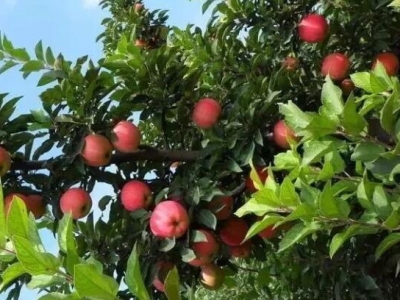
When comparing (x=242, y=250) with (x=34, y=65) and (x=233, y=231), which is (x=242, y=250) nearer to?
(x=233, y=231)

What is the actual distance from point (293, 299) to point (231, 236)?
1.16 meters

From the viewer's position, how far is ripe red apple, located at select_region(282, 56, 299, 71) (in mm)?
3549

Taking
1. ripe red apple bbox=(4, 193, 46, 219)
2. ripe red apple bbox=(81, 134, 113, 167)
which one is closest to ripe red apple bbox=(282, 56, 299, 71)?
ripe red apple bbox=(81, 134, 113, 167)

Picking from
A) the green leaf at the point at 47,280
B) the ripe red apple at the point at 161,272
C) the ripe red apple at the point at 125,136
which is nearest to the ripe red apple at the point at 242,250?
the ripe red apple at the point at 161,272

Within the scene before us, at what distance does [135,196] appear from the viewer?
2844 millimetres

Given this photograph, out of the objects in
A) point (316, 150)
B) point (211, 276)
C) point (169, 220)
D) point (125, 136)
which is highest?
point (316, 150)

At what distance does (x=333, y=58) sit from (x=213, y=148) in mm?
846

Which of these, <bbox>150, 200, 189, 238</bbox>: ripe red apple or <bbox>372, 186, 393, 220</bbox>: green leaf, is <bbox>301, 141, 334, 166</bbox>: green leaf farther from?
<bbox>150, 200, 189, 238</bbox>: ripe red apple

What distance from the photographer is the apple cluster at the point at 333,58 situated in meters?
3.38

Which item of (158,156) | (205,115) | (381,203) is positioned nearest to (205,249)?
(158,156)

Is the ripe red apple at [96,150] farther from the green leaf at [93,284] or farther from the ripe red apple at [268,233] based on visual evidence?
the green leaf at [93,284]

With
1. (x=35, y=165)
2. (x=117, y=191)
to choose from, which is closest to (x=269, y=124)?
(x=117, y=191)

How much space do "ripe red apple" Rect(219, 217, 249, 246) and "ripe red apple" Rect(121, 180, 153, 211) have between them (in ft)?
1.10

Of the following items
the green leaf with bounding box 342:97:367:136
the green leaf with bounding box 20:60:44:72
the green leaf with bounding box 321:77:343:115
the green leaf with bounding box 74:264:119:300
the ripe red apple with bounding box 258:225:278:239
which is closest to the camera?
the green leaf with bounding box 74:264:119:300
